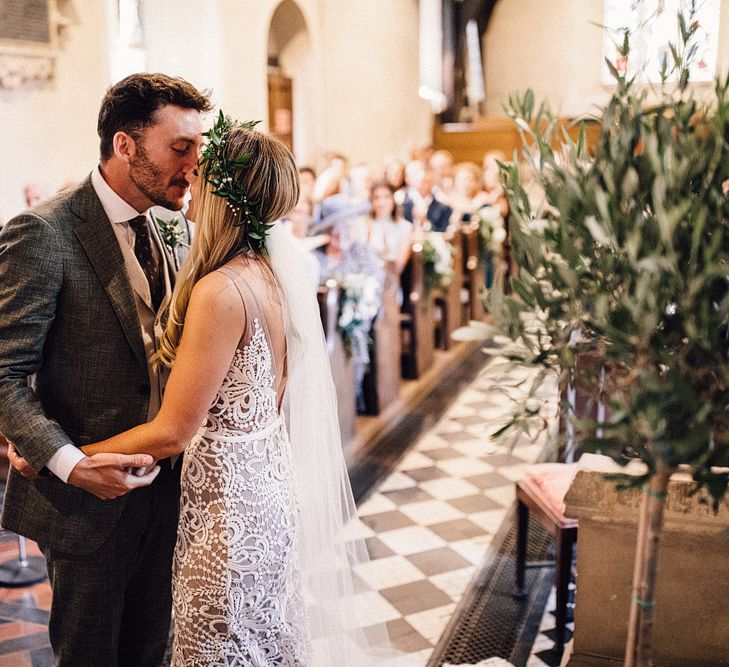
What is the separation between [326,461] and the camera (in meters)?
2.35

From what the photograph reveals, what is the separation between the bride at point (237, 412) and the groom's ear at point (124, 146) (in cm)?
20

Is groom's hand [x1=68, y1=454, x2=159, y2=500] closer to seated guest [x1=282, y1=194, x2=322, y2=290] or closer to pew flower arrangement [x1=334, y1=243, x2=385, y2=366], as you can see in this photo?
pew flower arrangement [x1=334, y1=243, x2=385, y2=366]

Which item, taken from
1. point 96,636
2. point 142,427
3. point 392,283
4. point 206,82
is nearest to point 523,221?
point 142,427

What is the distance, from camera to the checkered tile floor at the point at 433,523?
324 centimetres

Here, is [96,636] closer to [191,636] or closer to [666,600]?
[191,636]

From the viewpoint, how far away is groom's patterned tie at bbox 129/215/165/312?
2.07 metres

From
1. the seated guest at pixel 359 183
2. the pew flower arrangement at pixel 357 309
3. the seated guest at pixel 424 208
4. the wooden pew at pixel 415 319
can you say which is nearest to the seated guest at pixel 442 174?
the seated guest at pixel 424 208

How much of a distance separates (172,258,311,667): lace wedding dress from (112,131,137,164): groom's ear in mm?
361

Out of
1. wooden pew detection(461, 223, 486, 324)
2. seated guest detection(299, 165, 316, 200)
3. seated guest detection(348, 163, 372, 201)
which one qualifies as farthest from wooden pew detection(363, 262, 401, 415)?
wooden pew detection(461, 223, 486, 324)

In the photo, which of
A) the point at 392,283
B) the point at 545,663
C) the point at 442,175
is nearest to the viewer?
the point at 545,663

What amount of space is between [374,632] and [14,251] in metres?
1.90

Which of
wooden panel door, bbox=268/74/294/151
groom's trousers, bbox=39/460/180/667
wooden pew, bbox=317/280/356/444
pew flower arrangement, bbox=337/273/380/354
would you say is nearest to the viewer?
groom's trousers, bbox=39/460/180/667

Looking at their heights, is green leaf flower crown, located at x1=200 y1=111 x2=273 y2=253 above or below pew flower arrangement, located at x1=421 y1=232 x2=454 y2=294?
above

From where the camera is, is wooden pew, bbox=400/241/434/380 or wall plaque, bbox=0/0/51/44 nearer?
wall plaque, bbox=0/0/51/44
